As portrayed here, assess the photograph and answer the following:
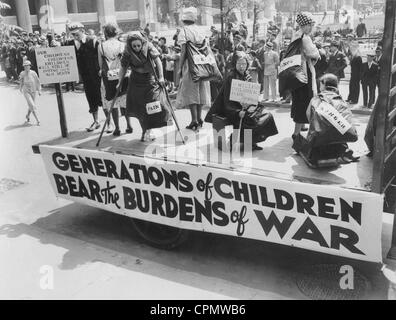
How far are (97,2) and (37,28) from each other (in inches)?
209

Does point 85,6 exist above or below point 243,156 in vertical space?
above

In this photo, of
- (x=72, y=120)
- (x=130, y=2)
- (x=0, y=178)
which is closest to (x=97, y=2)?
(x=130, y=2)

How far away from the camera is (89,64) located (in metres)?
7.99

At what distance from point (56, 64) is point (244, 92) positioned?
3.06m

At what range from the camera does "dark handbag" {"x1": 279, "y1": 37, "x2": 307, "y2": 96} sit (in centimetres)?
572

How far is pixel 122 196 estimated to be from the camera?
218 inches

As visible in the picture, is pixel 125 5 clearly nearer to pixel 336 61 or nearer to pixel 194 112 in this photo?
pixel 336 61

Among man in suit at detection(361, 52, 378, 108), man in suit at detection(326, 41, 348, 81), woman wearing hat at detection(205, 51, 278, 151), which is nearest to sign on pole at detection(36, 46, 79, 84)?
woman wearing hat at detection(205, 51, 278, 151)

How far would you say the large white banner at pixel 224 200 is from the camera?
4.11 metres

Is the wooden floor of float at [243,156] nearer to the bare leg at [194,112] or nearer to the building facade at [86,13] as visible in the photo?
the bare leg at [194,112]

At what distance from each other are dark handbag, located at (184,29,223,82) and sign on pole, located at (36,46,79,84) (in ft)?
5.40

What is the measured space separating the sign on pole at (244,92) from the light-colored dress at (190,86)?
1650mm

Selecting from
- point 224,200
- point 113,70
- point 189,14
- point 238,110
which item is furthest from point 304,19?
point 113,70
